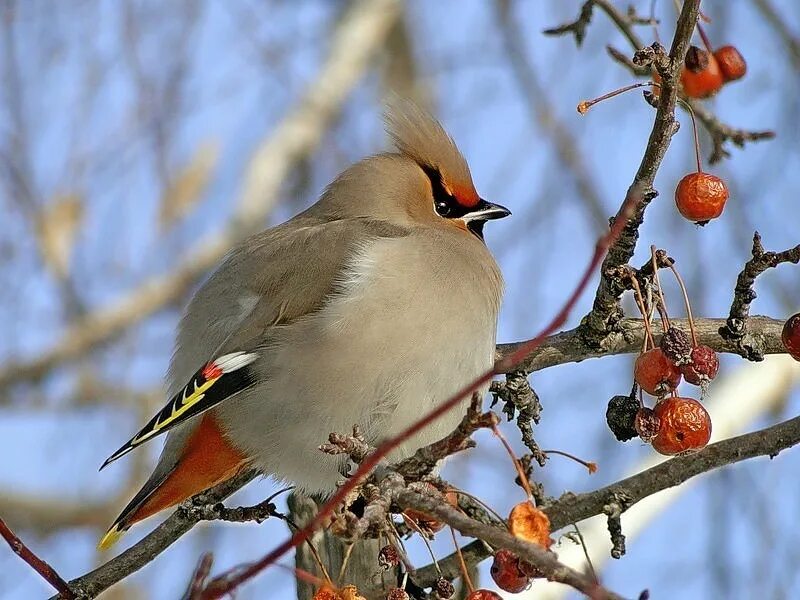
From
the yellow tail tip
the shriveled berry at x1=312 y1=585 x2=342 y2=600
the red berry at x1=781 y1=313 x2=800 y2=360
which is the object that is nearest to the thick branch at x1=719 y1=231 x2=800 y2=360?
the red berry at x1=781 y1=313 x2=800 y2=360

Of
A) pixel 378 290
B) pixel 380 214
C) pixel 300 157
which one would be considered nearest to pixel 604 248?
pixel 378 290

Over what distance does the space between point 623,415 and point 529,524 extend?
0.60 metres

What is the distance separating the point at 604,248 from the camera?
57.9 inches

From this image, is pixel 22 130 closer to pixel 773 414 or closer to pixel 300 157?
pixel 300 157

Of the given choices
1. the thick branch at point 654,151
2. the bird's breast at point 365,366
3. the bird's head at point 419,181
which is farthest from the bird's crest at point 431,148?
the thick branch at point 654,151

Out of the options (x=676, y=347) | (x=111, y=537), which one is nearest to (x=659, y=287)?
(x=676, y=347)

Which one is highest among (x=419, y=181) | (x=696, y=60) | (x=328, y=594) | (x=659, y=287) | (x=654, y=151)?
(x=419, y=181)

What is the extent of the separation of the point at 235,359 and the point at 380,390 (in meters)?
0.39

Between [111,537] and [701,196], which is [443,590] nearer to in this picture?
[701,196]

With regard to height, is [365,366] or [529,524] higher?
[365,366]

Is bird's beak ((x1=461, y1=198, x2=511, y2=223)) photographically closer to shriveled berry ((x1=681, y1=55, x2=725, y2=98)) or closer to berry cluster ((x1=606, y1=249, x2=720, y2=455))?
shriveled berry ((x1=681, y1=55, x2=725, y2=98))

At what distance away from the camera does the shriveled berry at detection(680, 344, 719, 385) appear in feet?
7.78

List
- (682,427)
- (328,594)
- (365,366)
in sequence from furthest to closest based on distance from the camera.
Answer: (365,366)
(682,427)
(328,594)

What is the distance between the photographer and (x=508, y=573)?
7.15 ft
